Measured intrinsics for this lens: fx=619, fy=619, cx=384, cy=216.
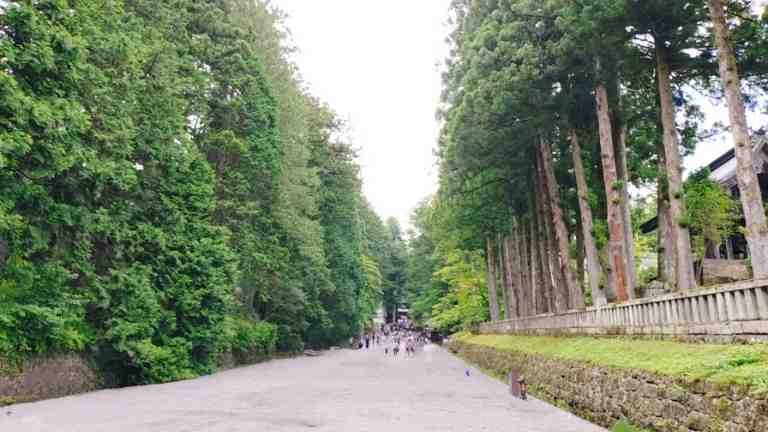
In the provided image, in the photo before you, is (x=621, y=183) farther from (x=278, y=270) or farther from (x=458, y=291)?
(x=458, y=291)

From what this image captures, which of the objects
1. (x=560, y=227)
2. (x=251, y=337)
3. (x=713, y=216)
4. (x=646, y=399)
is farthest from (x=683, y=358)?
(x=251, y=337)

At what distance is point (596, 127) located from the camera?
80.4 feet

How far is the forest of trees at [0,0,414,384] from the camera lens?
14414 millimetres

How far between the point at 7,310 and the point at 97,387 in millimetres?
5530

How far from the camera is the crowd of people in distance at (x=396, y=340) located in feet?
160

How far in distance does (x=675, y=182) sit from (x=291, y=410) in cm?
1121

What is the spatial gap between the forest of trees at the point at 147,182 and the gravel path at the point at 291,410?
2259 millimetres

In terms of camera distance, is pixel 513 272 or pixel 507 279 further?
pixel 507 279

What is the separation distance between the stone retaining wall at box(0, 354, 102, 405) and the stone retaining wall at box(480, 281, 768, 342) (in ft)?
47.9

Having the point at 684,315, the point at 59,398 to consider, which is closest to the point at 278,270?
the point at 59,398

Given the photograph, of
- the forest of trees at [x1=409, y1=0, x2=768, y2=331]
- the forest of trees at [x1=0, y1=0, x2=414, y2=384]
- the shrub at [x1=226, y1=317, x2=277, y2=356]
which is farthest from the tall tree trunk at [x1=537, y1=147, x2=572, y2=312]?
the shrub at [x1=226, y1=317, x2=277, y2=356]

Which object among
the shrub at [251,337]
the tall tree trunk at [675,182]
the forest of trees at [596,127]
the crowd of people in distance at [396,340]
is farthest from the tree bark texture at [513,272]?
the tall tree trunk at [675,182]

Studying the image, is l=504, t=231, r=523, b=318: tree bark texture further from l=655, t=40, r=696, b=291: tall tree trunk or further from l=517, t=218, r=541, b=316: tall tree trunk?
l=655, t=40, r=696, b=291: tall tree trunk

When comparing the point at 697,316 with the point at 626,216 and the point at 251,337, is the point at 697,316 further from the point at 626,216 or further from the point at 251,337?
the point at 251,337
